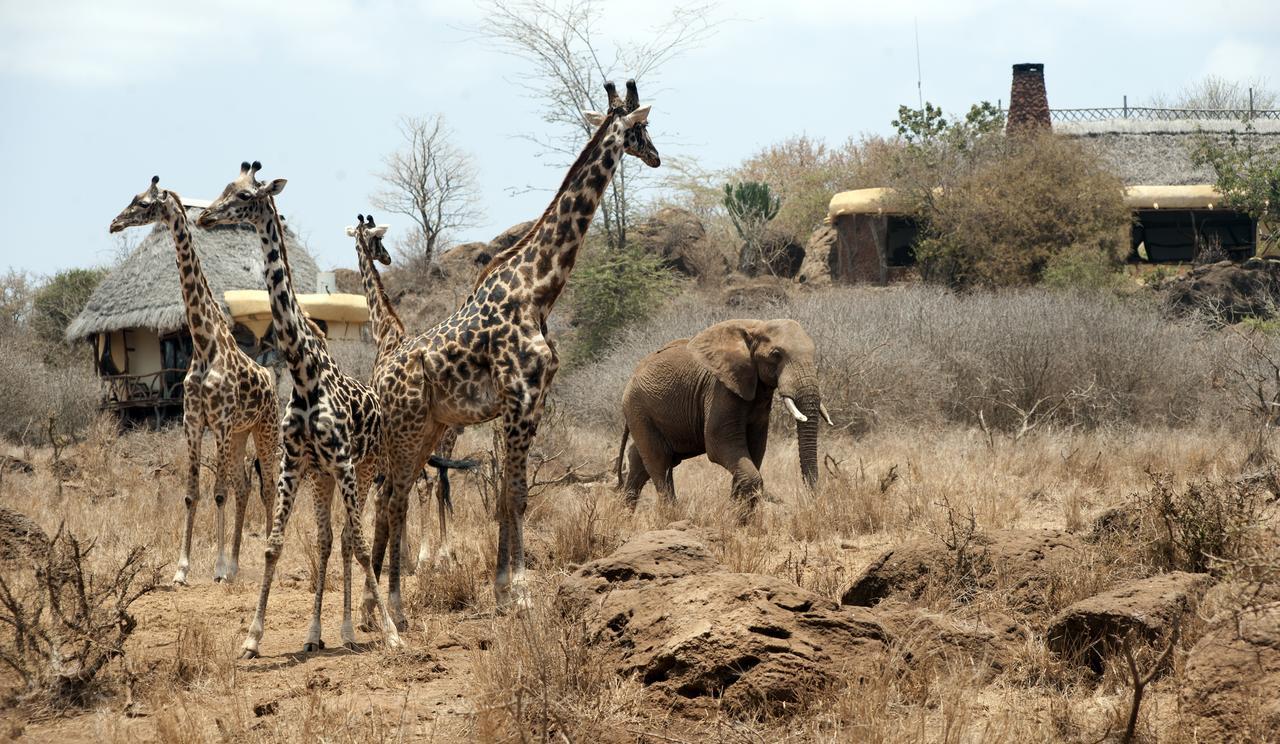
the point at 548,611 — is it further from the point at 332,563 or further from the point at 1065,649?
the point at 332,563

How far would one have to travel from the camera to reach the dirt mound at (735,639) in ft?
17.0

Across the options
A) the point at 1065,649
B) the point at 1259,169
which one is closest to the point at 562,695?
the point at 1065,649

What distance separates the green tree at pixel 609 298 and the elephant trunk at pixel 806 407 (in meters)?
20.5

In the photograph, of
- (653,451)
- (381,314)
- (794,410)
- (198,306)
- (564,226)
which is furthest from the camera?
(653,451)

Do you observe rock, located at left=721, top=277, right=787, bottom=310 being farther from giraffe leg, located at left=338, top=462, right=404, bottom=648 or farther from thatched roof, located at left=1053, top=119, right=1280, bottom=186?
giraffe leg, located at left=338, top=462, right=404, bottom=648

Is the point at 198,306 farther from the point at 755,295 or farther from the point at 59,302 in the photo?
the point at 59,302

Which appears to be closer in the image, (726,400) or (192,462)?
(192,462)

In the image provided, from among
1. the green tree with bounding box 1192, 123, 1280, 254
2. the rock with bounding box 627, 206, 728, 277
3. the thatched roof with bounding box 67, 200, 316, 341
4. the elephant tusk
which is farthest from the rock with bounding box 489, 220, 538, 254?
the elephant tusk

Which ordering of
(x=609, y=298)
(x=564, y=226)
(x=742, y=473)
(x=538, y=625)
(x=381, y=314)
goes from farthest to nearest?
(x=609, y=298)
(x=742, y=473)
(x=381, y=314)
(x=564, y=226)
(x=538, y=625)

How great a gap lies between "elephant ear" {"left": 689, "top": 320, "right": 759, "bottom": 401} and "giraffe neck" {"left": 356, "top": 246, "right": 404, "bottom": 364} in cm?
357

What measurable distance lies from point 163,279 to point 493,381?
1990 centimetres

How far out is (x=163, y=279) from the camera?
84.0ft

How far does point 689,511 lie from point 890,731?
19.8 feet

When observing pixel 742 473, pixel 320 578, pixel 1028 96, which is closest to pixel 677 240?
pixel 1028 96
